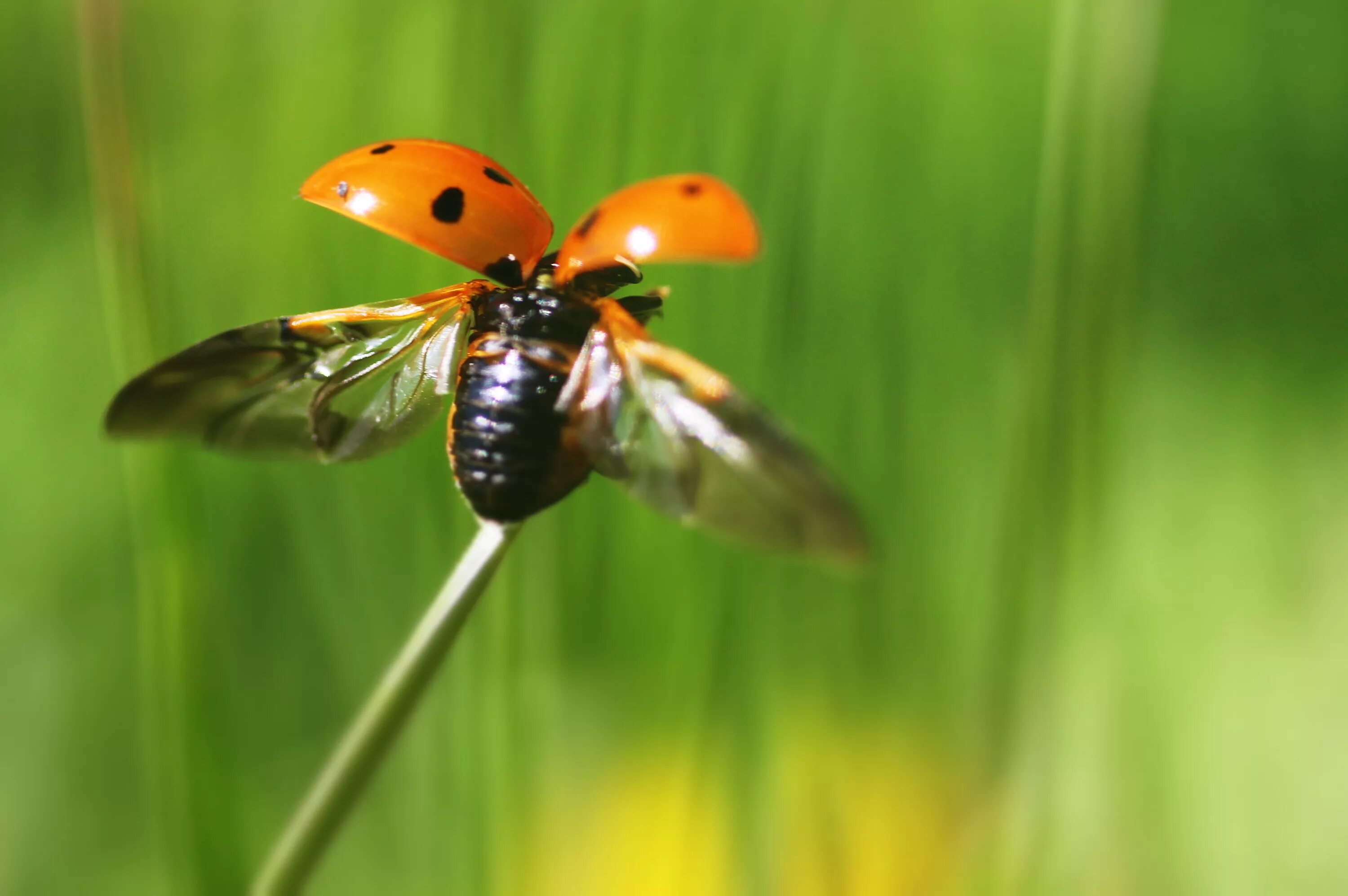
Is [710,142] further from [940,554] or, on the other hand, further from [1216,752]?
[1216,752]

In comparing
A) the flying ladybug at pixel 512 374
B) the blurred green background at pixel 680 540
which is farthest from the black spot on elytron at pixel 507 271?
the blurred green background at pixel 680 540

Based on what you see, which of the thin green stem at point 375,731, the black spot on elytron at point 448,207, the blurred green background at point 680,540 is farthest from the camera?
the blurred green background at point 680,540

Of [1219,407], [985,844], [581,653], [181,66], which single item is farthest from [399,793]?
[1219,407]

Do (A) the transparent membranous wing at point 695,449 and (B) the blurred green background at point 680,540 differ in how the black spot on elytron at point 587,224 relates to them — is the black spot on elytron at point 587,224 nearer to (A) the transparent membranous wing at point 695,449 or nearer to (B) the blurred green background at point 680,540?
(A) the transparent membranous wing at point 695,449

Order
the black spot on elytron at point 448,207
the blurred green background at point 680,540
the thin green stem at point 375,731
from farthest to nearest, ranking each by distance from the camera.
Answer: the blurred green background at point 680,540, the black spot on elytron at point 448,207, the thin green stem at point 375,731

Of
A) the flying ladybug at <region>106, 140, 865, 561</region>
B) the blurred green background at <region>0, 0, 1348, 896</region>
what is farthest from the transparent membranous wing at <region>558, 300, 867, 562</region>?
the blurred green background at <region>0, 0, 1348, 896</region>

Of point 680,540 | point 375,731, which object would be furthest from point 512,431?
point 680,540

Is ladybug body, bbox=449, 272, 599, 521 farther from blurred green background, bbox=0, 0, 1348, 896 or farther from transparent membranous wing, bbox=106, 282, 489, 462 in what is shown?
blurred green background, bbox=0, 0, 1348, 896
